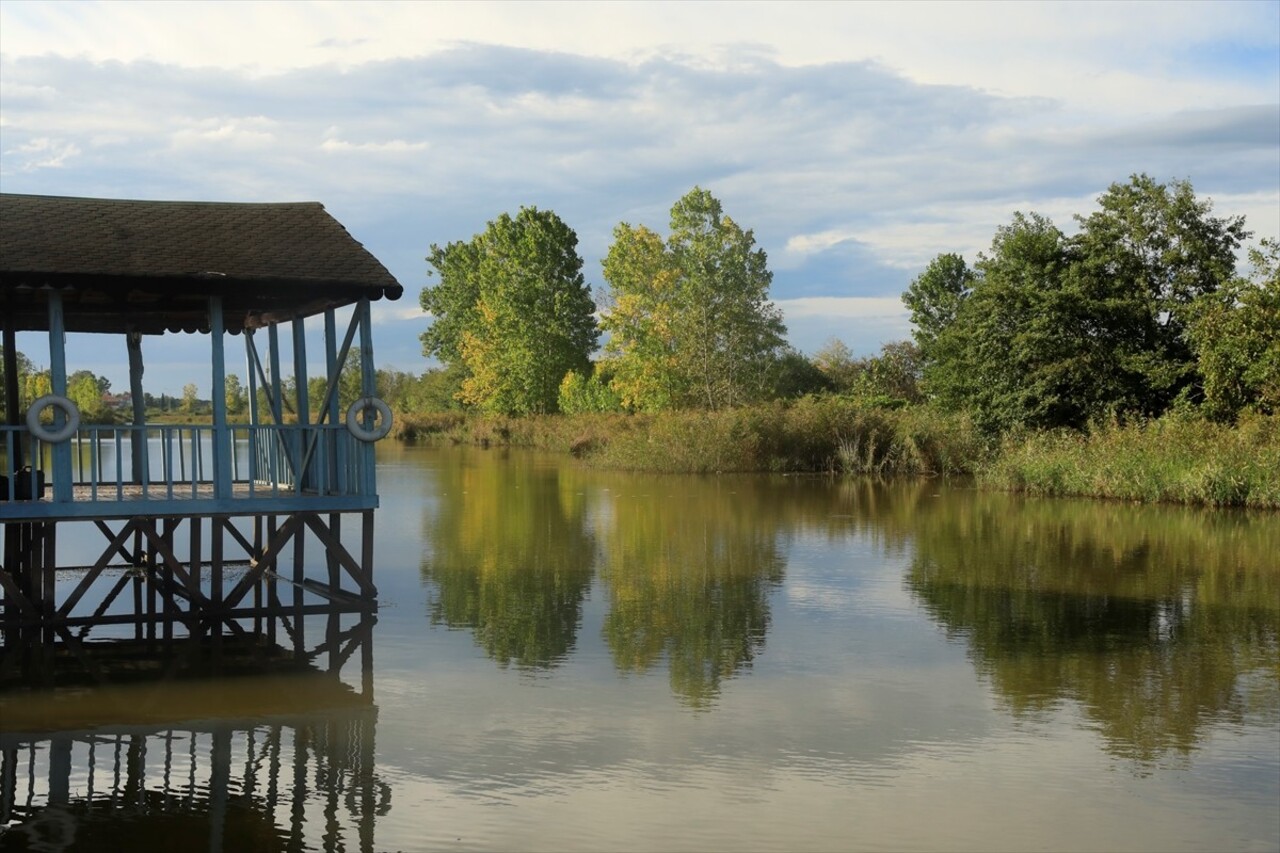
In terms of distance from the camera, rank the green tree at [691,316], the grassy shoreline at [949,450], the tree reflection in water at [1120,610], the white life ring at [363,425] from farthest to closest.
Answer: the green tree at [691,316] → the grassy shoreline at [949,450] → the white life ring at [363,425] → the tree reflection in water at [1120,610]

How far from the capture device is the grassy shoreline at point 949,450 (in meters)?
27.8

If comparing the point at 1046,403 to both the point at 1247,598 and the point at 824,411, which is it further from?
the point at 1247,598

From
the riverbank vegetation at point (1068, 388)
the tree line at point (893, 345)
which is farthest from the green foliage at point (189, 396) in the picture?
the riverbank vegetation at point (1068, 388)

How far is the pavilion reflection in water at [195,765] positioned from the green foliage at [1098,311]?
2523 cm

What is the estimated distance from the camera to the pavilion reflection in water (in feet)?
26.5

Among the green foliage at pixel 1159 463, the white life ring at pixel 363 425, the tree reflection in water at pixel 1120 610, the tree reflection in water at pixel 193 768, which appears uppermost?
the white life ring at pixel 363 425

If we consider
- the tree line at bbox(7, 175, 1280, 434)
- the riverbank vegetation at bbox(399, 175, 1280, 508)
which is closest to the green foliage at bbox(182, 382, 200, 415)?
the tree line at bbox(7, 175, 1280, 434)

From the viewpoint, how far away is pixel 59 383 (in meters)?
13.3

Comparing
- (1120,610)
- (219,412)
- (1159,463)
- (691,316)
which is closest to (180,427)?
(219,412)

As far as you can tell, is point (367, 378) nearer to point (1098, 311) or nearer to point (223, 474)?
point (223, 474)

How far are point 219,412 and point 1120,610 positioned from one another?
10.3m

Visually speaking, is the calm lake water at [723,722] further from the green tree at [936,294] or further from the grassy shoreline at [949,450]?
the green tree at [936,294]

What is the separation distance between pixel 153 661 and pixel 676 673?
16.2 ft

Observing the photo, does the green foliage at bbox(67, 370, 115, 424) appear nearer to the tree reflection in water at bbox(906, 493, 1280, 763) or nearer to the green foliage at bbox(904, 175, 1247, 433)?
the green foliage at bbox(904, 175, 1247, 433)
